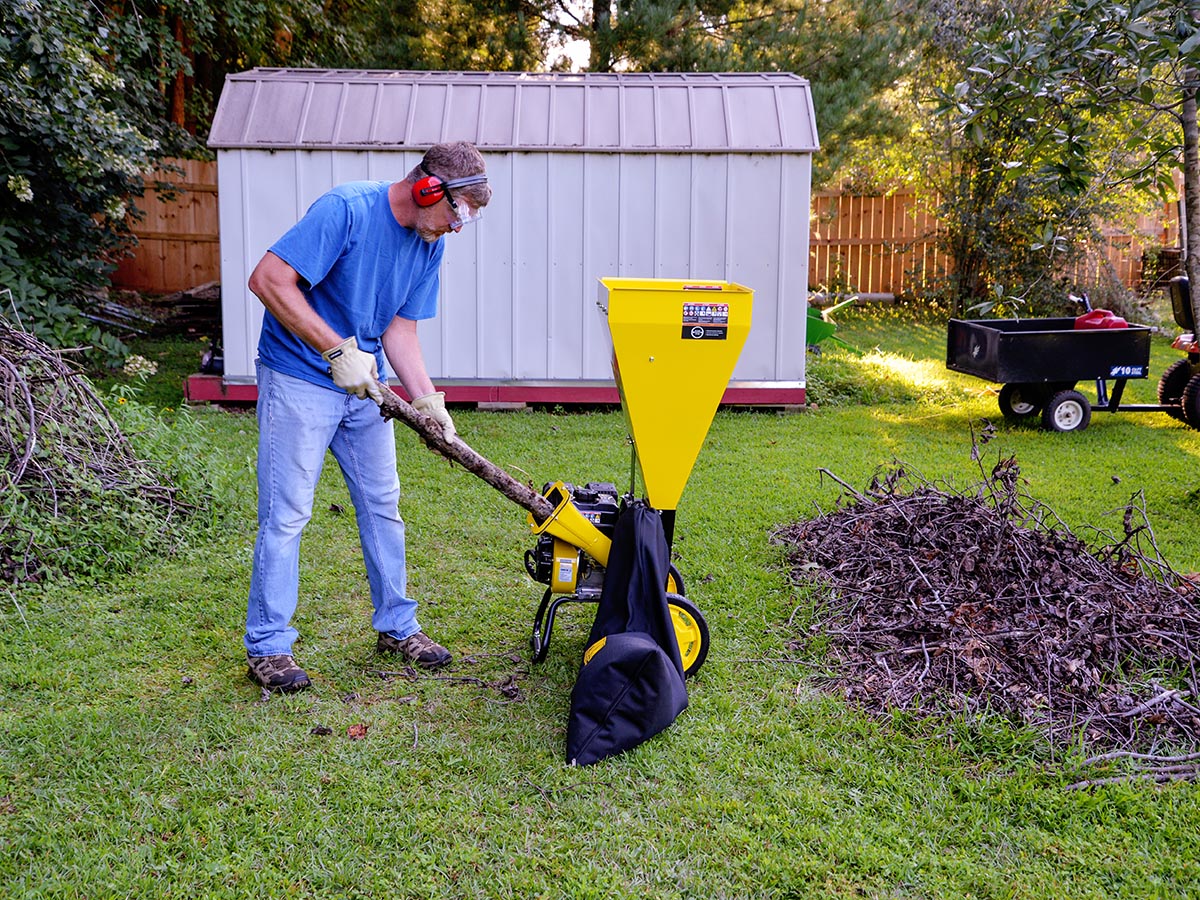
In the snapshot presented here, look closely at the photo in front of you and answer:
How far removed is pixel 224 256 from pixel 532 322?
2.57 meters

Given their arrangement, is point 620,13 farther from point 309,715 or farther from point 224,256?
point 309,715

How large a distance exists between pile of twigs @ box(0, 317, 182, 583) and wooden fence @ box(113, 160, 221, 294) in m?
9.66

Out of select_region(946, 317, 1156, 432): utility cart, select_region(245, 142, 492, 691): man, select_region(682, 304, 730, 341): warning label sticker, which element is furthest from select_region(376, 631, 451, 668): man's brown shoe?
select_region(946, 317, 1156, 432): utility cart

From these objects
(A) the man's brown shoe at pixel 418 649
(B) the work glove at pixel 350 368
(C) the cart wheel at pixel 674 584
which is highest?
(B) the work glove at pixel 350 368

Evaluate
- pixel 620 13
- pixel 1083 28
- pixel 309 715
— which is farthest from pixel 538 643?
pixel 620 13

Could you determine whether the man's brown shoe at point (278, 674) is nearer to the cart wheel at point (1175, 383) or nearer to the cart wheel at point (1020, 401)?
the cart wheel at point (1020, 401)

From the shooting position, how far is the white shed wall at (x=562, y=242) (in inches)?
339

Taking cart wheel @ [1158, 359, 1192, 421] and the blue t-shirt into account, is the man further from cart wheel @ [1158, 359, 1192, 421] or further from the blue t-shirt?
cart wheel @ [1158, 359, 1192, 421]

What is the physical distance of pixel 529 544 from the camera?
5.46 meters

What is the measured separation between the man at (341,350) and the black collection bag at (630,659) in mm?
751

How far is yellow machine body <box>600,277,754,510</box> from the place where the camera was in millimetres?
3486

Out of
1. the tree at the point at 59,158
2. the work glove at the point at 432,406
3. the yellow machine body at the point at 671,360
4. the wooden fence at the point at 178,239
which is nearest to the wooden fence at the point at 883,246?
the wooden fence at the point at 178,239

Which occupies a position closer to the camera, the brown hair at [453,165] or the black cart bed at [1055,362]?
the brown hair at [453,165]

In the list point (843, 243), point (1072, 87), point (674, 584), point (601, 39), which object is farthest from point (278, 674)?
point (843, 243)
